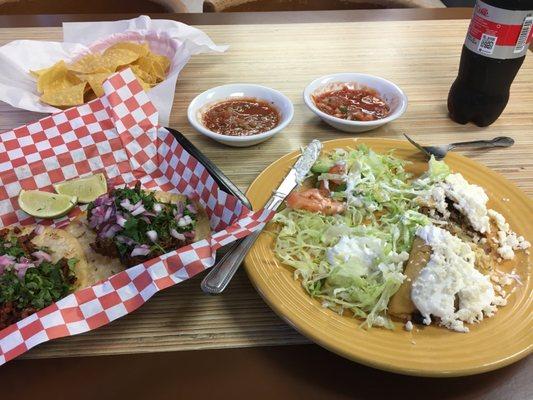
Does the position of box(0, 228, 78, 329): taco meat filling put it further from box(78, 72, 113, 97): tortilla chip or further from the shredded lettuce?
box(78, 72, 113, 97): tortilla chip

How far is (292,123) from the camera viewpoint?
7.47 feet

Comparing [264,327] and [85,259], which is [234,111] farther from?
[264,327]

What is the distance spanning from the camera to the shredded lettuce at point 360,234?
1355 mm

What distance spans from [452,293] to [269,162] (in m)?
0.98

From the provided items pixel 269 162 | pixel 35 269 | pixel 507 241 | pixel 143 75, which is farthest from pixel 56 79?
pixel 507 241

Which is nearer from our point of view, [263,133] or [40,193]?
[40,193]

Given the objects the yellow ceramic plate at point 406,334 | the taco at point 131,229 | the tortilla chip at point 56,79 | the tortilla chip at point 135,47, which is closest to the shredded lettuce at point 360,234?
the yellow ceramic plate at point 406,334

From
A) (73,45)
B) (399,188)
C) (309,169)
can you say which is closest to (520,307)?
(399,188)

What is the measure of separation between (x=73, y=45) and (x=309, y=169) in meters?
1.58

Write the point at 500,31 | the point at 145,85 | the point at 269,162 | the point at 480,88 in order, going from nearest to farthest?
the point at 500,31, the point at 269,162, the point at 480,88, the point at 145,85

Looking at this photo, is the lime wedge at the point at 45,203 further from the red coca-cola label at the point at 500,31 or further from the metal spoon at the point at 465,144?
the red coca-cola label at the point at 500,31

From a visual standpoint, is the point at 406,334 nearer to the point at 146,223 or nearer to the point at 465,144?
the point at 146,223

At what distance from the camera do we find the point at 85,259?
1.52 meters

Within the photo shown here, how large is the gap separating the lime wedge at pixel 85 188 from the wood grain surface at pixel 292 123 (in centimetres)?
47
